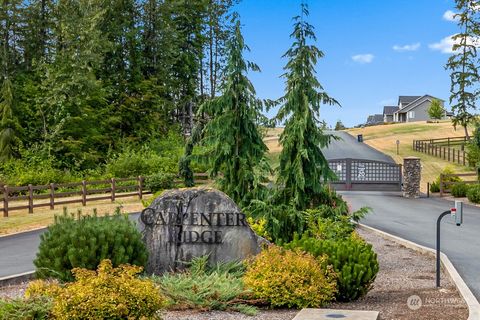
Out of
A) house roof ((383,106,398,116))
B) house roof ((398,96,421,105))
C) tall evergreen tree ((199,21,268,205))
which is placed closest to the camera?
tall evergreen tree ((199,21,268,205))

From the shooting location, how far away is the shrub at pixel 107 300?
23.7 feet

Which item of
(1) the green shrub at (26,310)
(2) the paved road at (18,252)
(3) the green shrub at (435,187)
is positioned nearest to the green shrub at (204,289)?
(1) the green shrub at (26,310)

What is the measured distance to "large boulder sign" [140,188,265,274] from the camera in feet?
39.8

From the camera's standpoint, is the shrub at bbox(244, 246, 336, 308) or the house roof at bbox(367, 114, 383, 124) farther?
the house roof at bbox(367, 114, 383, 124)

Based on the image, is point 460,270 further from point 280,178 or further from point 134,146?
point 134,146

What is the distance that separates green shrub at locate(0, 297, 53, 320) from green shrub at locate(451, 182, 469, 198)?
3380cm

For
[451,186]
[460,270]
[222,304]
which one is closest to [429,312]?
[222,304]

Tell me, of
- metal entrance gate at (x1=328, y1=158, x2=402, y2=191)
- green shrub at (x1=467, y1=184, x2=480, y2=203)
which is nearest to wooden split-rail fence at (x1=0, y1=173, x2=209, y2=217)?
metal entrance gate at (x1=328, y1=158, x2=402, y2=191)

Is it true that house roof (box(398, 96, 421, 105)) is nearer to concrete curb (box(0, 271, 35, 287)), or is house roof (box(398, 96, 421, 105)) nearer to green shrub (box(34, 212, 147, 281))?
concrete curb (box(0, 271, 35, 287))

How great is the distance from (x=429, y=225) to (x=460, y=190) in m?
15.2

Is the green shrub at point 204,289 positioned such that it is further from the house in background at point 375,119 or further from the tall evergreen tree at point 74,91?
the house in background at point 375,119

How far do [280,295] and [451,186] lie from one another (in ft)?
106

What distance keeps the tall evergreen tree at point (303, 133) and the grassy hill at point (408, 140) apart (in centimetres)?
3039

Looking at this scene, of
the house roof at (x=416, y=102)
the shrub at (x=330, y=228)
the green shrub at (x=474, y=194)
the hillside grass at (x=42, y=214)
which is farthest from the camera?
the house roof at (x=416, y=102)
